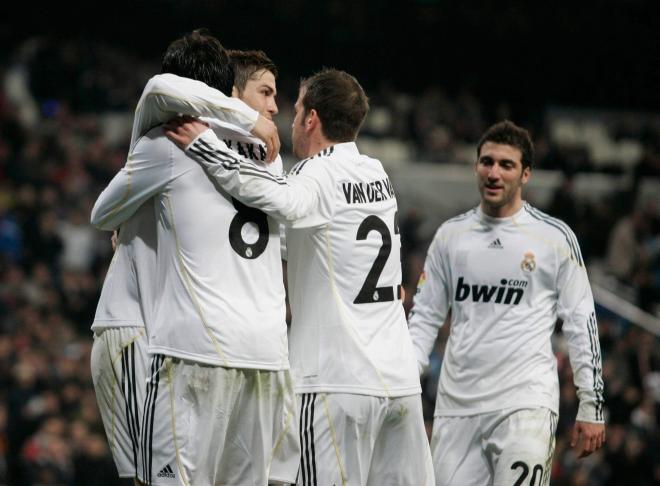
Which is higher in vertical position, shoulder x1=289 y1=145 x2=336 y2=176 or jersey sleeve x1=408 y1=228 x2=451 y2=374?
shoulder x1=289 y1=145 x2=336 y2=176

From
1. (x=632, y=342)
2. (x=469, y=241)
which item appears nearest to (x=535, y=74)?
(x=632, y=342)

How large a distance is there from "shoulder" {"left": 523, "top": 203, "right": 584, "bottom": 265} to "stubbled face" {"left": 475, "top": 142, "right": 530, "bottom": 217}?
0.54ft

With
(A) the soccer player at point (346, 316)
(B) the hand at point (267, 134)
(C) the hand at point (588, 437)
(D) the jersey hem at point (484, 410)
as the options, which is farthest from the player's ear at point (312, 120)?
(C) the hand at point (588, 437)

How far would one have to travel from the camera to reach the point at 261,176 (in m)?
5.11

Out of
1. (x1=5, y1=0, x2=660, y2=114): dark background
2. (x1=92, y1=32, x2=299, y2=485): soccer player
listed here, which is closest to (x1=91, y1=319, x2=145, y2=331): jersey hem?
(x1=92, y1=32, x2=299, y2=485): soccer player

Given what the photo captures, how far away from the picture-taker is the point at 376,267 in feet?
18.6

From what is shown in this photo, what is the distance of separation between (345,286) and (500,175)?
1.73 metres

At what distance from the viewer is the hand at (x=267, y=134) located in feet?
17.1

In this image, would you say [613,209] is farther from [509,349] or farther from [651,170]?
[509,349]

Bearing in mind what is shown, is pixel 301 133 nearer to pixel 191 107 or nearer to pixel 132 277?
pixel 191 107

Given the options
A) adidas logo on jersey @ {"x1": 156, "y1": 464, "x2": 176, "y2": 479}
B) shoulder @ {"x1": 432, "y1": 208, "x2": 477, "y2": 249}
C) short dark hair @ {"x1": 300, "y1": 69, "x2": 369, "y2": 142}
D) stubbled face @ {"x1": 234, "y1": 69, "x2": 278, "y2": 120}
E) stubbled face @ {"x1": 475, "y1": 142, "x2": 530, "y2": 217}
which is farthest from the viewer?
shoulder @ {"x1": 432, "y1": 208, "x2": 477, "y2": 249}

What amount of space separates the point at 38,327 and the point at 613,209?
9011 mm

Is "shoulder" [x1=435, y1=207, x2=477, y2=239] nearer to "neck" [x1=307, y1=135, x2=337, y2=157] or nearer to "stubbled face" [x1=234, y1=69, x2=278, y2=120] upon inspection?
"neck" [x1=307, y1=135, x2=337, y2=157]

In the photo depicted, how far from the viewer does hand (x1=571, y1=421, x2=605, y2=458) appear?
257 inches
